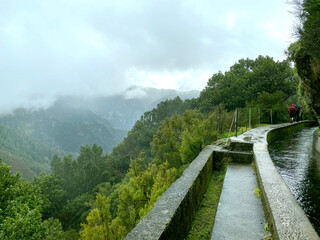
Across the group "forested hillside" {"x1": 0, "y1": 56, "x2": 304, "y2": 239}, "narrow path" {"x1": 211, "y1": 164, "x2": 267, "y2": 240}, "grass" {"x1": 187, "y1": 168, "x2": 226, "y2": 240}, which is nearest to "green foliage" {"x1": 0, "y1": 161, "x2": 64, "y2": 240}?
"forested hillside" {"x1": 0, "y1": 56, "x2": 304, "y2": 239}

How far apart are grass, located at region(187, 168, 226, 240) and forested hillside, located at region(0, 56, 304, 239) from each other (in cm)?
419

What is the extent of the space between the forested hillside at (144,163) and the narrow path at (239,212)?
4395 mm

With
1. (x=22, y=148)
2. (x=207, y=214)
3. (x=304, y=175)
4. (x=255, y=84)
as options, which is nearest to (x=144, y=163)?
(x=255, y=84)

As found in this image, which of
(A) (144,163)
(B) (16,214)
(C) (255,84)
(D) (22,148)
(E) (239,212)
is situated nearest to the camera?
(E) (239,212)

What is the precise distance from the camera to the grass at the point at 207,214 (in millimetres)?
2719

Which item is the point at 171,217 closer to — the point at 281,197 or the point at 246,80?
the point at 281,197

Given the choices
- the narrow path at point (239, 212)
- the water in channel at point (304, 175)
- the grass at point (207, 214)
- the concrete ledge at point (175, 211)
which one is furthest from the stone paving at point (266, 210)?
the water in channel at point (304, 175)

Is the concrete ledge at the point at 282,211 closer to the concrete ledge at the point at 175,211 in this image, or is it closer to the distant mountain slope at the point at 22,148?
the concrete ledge at the point at 175,211

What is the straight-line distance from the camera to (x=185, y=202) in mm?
2746

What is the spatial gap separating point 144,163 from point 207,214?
4022 centimetres

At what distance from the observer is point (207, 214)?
10.6ft

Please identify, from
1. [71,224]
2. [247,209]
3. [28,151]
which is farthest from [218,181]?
[28,151]

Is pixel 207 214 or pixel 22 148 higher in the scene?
pixel 207 214

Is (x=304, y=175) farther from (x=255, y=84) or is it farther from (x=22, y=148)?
(x=22, y=148)
